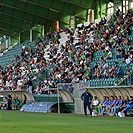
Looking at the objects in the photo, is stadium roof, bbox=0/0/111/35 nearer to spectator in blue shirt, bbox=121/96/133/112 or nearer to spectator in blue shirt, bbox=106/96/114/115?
spectator in blue shirt, bbox=106/96/114/115

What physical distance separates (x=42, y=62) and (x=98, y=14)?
7459 mm

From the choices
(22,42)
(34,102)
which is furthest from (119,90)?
(22,42)

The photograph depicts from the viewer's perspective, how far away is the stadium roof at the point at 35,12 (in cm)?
4891

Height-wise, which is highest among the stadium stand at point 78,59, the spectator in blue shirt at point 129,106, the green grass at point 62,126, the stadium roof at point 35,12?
the stadium roof at point 35,12

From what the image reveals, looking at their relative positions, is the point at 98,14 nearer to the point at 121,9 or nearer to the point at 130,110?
the point at 121,9

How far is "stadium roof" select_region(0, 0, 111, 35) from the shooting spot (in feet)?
160

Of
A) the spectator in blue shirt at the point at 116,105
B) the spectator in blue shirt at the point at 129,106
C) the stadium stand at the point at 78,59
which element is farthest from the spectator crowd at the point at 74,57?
the spectator in blue shirt at the point at 129,106

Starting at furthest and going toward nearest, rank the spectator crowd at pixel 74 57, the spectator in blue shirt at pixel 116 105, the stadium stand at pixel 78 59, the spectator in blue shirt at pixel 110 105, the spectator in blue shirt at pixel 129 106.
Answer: the spectator crowd at pixel 74 57
the stadium stand at pixel 78 59
the spectator in blue shirt at pixel 110 105
the spectator in blue shirt at pixel 116 105
the spectator in blue shirt at pixel 129 106

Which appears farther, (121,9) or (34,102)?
(121,9)

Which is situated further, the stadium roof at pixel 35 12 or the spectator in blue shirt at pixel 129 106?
the stadium roof at pixel 35 12

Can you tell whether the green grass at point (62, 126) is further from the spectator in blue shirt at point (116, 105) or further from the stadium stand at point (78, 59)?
the stadium stand at point (78, 59)

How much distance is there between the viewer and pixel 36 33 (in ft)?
196

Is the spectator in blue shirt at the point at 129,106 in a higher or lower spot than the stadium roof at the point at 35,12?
lower

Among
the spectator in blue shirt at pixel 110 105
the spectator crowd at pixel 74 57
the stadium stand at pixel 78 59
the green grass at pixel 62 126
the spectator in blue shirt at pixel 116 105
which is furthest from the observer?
the spectator crowd at pixel 74 57
